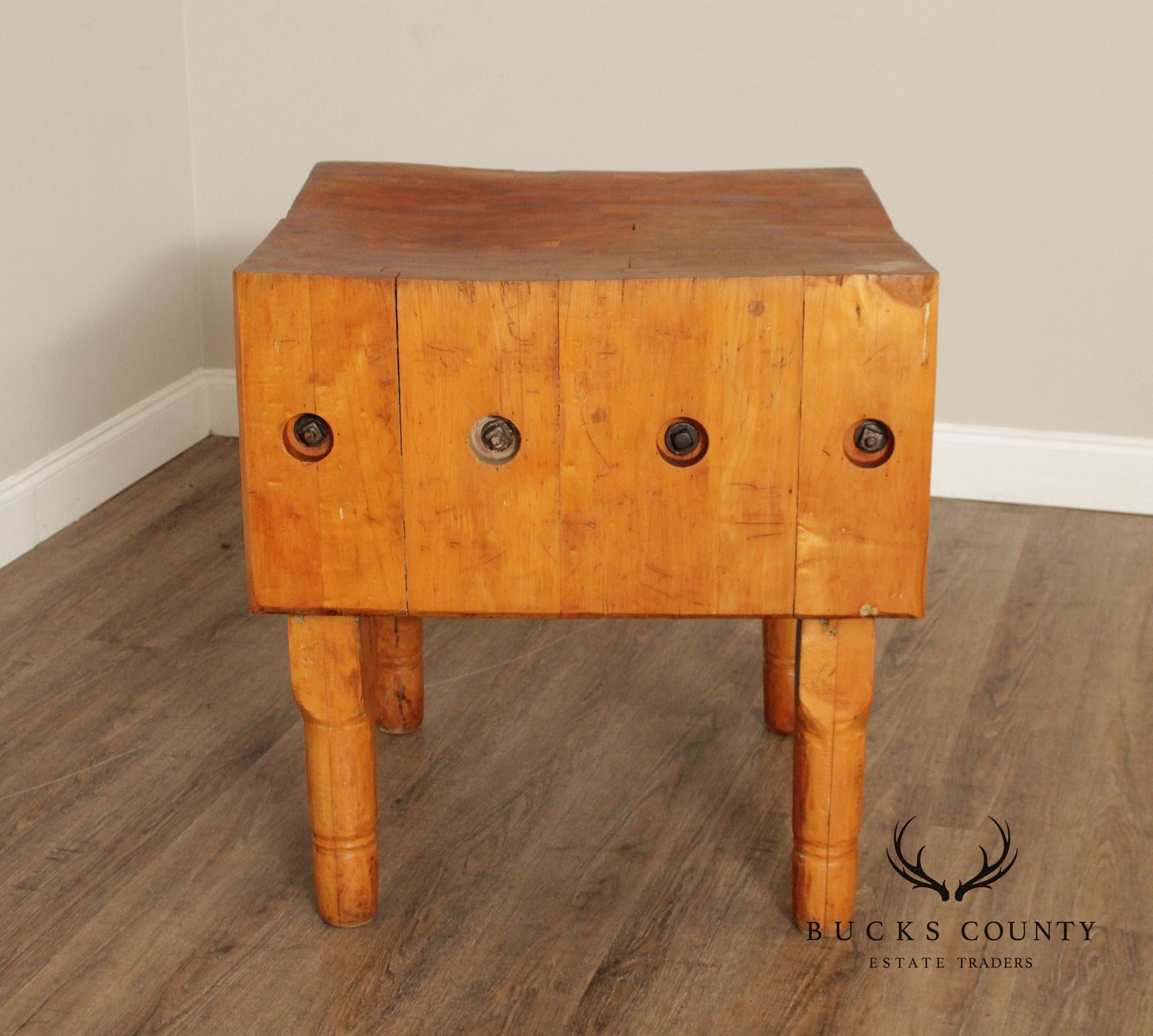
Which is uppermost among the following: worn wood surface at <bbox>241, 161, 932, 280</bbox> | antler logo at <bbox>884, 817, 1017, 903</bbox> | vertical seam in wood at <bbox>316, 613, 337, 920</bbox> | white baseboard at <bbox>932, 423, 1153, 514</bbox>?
worn wood surface at <bbox>241, 161, 932, 280</bbox>

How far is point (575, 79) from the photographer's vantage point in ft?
7.46

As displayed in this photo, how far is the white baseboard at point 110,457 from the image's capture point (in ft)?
6.81

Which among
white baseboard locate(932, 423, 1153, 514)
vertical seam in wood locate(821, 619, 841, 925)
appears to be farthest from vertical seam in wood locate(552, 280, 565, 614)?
white baseboard locate(932, 423, 1153, 514)

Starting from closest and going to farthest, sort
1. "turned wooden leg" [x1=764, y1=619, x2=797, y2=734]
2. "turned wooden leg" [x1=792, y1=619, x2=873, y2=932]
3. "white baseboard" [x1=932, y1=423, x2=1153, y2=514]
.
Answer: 1. "turned wooden leg" [x1=792, y1=619, x2=873, y2=932]
2. "turned wooden leg" [x1=764, y1=619, x2=797, y2=734]
3. "white baseboard" [x1=932, y1=423, x2=1153, y2=514]

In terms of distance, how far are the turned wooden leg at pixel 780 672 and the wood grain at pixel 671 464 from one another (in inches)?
16.9

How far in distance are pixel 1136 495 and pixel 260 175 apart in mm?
Answer: 1487

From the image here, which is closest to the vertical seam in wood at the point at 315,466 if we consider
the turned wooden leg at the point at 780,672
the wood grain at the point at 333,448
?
the wood grain at the point at 333,448

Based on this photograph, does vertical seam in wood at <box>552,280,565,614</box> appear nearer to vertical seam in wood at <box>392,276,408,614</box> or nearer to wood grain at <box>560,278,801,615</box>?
wood grain at <box>560,278,801,615</box>

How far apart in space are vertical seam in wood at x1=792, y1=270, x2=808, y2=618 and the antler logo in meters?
0.37

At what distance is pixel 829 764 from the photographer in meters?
1.23

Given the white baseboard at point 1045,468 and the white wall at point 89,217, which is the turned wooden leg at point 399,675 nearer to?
the white wall at point 89,217

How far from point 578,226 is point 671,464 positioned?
0.28 meters

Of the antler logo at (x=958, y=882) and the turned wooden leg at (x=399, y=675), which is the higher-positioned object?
the turned wooden leg at (x=399, y=675)

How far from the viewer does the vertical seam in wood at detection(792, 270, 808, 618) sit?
1083 mm
